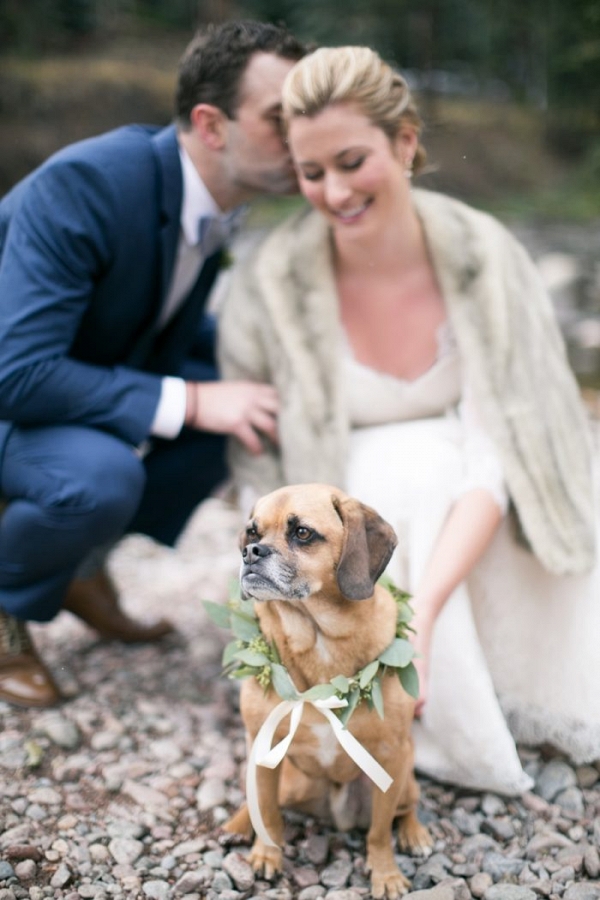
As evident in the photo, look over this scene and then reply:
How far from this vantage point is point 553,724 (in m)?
2.73

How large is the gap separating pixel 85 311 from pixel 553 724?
6.50 ft

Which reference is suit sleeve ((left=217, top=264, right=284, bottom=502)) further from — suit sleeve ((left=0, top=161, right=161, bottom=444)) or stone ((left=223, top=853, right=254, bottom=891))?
stone ((left=223, top=853, right=254, bottom=891))

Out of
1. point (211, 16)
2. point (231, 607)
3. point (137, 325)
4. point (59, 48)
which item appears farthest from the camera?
point (59, 48)

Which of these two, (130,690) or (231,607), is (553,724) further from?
(130,690)

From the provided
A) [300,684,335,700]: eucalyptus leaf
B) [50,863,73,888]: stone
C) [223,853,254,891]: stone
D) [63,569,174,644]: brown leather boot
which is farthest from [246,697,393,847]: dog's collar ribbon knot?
[63,569,174,644]: brown leather boot

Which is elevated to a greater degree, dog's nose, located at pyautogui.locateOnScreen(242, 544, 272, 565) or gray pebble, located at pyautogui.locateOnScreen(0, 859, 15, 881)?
dog's nose, located at pyautogui.locateOnScreen(242, 544, 272, 565)

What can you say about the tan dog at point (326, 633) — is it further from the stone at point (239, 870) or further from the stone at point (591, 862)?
the stone at point (591, 862)

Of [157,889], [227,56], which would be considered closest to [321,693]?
[157,889]

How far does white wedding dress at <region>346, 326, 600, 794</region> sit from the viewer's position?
2.59 metres

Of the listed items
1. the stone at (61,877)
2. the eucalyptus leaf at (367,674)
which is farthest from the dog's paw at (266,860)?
the eucalyptus leaf at (367,674)

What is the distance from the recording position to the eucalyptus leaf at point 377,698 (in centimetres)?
202

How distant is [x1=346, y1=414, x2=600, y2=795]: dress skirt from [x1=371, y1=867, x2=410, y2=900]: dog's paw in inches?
18.0

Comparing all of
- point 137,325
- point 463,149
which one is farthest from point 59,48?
point 137,325

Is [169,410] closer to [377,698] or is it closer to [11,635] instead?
[11,635]
